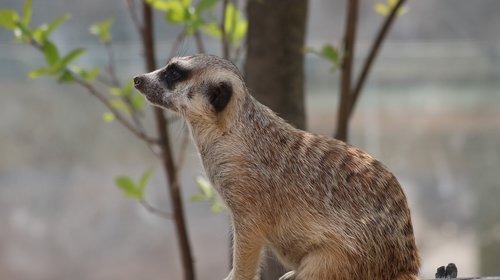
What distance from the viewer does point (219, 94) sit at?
1.53 metres

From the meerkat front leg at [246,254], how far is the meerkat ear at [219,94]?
23 cm

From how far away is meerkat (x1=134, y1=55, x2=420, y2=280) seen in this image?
146cm

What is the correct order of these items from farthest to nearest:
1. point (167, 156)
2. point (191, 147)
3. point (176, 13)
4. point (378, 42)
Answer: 1. point (191, 147)
2. point (167, 156)
3. point (378, 42)
4. point (176, 13)

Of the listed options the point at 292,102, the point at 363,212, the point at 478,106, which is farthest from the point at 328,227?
the point at 478,106

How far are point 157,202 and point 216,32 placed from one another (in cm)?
167

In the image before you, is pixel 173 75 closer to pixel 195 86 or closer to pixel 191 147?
pixel 195 86

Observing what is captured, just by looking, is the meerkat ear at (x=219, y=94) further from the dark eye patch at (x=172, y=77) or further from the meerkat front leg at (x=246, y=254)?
the meerkat front leg at (x=246, y=254)

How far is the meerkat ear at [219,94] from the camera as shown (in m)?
1.52

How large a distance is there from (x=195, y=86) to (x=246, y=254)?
1.02ft

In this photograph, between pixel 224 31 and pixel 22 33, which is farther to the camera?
pixel 224 31

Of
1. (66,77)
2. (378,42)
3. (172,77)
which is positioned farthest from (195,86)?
(378,42)

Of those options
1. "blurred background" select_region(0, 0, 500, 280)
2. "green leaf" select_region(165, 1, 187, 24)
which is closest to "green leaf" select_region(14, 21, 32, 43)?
"green leaf" select_region(165, 1, 187, 24)

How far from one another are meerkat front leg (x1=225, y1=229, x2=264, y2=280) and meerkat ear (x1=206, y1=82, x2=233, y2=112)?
0.23 meters

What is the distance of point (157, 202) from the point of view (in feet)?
12.7
